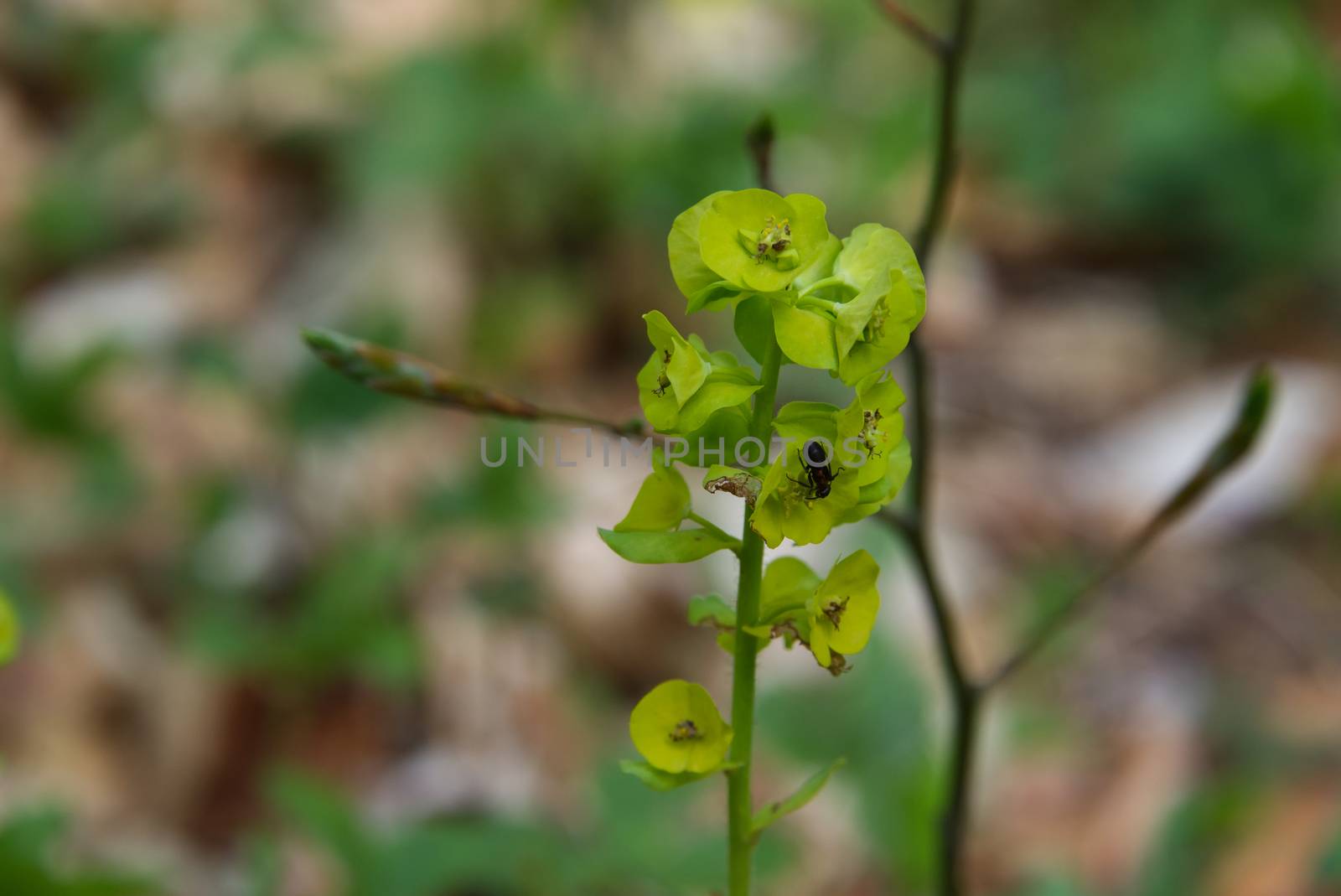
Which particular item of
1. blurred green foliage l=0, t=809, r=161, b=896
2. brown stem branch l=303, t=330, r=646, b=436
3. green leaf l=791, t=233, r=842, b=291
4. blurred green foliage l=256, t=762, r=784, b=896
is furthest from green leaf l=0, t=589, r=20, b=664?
blurred green foliage l=256, t=762, r=784, b=896

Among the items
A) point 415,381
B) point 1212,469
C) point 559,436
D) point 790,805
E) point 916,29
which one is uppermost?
point 559,436

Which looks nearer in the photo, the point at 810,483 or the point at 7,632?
the point at 810,483

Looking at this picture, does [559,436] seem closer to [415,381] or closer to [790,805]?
[415,381]

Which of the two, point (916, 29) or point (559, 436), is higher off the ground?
point (559, 436)

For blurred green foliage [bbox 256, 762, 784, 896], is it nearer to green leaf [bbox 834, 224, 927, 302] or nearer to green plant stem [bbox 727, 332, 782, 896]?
green plant stem [bbox 727, 332, 782, 896]

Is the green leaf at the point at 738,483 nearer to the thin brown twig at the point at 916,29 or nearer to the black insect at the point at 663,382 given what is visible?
the black insect at the point at 663,382

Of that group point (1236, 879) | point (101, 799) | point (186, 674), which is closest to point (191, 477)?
point (186, 674)

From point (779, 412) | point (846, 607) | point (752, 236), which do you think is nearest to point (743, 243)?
point (752, 236)
